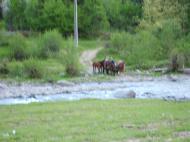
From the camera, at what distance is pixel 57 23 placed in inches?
2692

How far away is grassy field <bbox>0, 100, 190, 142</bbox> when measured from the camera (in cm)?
1045

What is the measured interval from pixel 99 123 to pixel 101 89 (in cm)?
1416

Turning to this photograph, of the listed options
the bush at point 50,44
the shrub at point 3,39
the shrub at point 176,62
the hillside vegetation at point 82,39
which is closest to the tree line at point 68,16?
the hillside vegetation at point 82,39

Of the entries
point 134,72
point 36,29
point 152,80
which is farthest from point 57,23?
point 152,80

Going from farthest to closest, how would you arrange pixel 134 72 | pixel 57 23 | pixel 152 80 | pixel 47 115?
pixel 57 23
pixel 134 72
pixel 152 80
pixel 47 115

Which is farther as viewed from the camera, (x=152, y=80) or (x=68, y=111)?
(x=152, y=80)

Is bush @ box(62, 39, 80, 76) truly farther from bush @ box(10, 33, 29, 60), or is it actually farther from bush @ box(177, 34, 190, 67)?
bush @ box(177, 34, 190, 67)

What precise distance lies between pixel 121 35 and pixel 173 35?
24.4ft

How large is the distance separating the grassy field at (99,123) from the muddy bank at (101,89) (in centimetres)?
557

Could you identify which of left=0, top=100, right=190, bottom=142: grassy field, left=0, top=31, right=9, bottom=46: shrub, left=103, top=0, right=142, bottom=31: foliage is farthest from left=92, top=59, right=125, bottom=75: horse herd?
left=103, top=0, right=142, bottom=31: foliage

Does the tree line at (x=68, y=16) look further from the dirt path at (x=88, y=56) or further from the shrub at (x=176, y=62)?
the shrub at (x=176, y=62)

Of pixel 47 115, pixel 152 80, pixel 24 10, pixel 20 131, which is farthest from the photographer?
pixel 24 10

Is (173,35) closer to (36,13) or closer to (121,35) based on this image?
(121,35)

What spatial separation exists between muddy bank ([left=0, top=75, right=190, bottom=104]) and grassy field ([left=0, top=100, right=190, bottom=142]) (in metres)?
5.57
